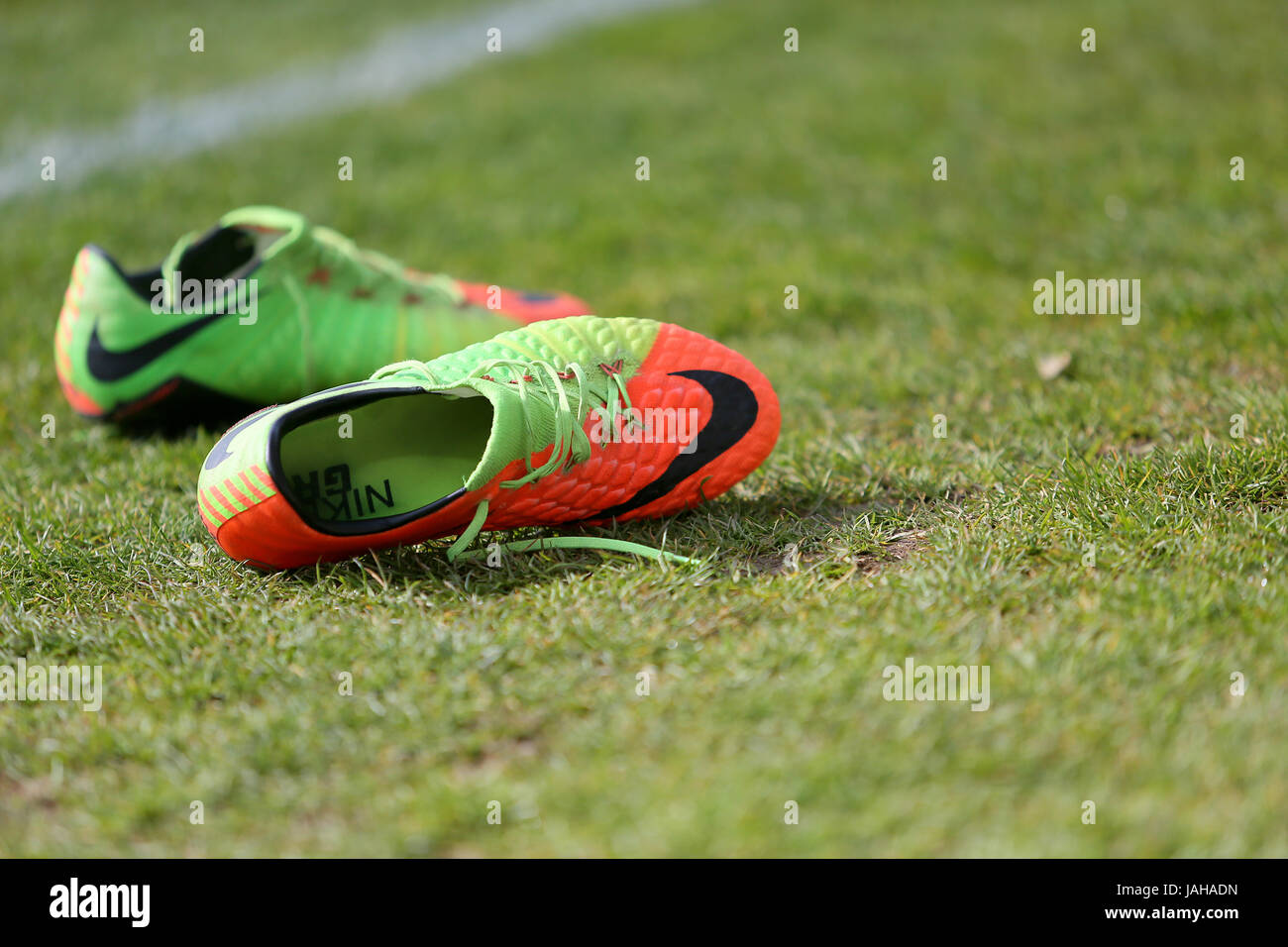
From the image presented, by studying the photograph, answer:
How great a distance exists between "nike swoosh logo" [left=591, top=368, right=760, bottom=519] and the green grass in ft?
0.26

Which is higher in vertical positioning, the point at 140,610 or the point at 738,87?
the point at 738,87

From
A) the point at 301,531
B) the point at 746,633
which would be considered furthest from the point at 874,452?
the point at 301,531

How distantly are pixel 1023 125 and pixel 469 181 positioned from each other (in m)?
2.70

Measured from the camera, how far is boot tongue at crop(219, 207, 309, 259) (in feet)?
9.53

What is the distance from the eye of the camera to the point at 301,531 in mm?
2031

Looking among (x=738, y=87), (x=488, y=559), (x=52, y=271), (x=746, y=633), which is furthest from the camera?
(x=738, y=87)

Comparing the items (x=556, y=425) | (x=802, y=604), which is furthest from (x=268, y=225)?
(x=802, y=604)

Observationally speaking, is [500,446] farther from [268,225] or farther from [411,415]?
[268,225]

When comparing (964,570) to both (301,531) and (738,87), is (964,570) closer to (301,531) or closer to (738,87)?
(301,531)

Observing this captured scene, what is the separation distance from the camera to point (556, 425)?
213 cm

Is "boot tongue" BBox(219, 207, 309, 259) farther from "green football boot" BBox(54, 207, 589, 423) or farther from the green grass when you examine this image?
the green grass

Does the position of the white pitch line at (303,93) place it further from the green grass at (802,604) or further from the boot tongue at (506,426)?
the boot tongue at (506,426)

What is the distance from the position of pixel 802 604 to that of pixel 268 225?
6.39 ft

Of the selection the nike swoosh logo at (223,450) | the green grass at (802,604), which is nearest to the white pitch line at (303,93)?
the green grass at (802,604)
